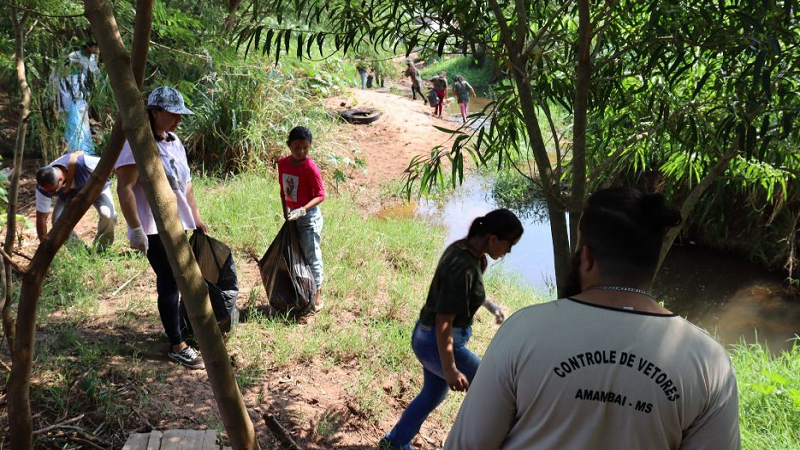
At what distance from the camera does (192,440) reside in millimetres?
2910

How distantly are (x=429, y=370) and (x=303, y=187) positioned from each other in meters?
2.02

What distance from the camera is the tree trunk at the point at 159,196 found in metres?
1.94

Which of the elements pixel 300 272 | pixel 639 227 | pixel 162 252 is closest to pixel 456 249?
pixel 639 227

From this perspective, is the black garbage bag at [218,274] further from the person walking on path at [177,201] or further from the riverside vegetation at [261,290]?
the riverside vegetation at [261,290]

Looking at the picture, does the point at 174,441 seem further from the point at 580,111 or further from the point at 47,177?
the point at 47,177

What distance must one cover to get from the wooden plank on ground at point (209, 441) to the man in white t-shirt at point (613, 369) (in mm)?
1597

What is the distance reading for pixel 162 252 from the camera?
12.4 feet

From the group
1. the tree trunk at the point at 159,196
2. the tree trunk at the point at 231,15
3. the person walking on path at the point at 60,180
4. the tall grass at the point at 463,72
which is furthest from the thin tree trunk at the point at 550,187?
the tall grass at the point at 463,72

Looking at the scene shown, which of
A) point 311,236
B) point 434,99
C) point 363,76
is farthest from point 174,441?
point 363,76

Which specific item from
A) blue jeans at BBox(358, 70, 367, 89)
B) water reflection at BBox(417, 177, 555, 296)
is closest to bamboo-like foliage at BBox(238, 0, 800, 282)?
water reflection at BBox(417, 177, 555, 296)

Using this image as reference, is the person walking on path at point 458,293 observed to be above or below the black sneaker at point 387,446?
above

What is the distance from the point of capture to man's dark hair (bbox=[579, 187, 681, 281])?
159 cm

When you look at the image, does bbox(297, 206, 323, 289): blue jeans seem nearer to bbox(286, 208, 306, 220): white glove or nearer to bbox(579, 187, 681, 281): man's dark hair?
bbox(286, 208, 306, 220): white glove

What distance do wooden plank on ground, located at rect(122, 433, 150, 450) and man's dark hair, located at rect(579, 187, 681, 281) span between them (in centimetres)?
211
